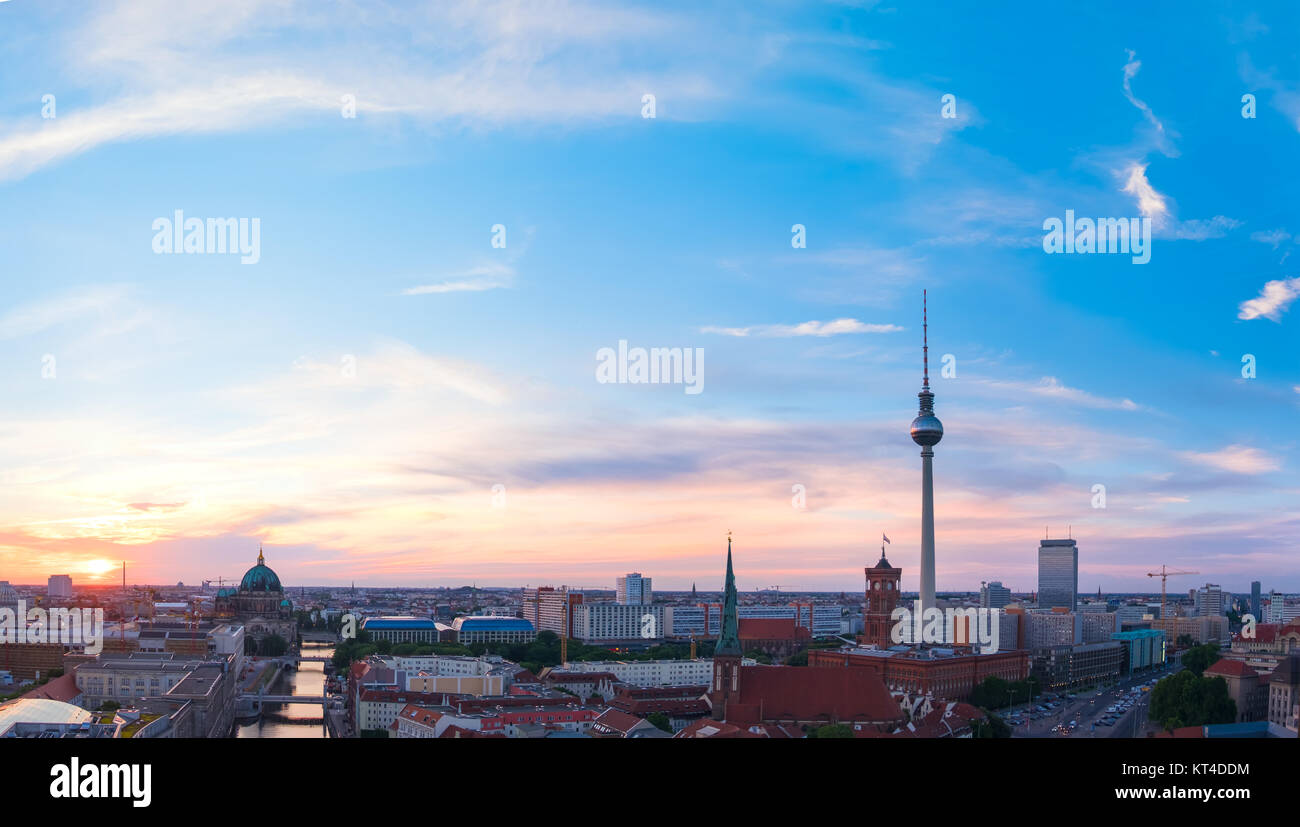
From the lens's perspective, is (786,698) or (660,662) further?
(660,662)

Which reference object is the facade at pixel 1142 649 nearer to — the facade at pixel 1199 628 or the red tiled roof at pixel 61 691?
the facade at pixel 1199 628

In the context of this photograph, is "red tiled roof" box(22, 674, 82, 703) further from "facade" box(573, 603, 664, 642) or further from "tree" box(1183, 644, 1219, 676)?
"facade" box(573, 603, 664, 642)

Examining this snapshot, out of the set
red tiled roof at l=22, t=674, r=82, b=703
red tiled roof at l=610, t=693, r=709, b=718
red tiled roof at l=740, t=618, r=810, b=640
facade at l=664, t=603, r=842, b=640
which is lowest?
facade at l=664, t=603, r=842, b=640

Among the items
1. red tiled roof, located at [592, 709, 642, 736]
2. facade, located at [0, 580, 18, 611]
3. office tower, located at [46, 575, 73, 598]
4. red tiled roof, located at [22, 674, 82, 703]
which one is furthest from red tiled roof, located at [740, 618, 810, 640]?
office tower, located at [46, 575, 73, 598]

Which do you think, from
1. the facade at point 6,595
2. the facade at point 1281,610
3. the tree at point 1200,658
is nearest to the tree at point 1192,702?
the tree at point 1200,658
